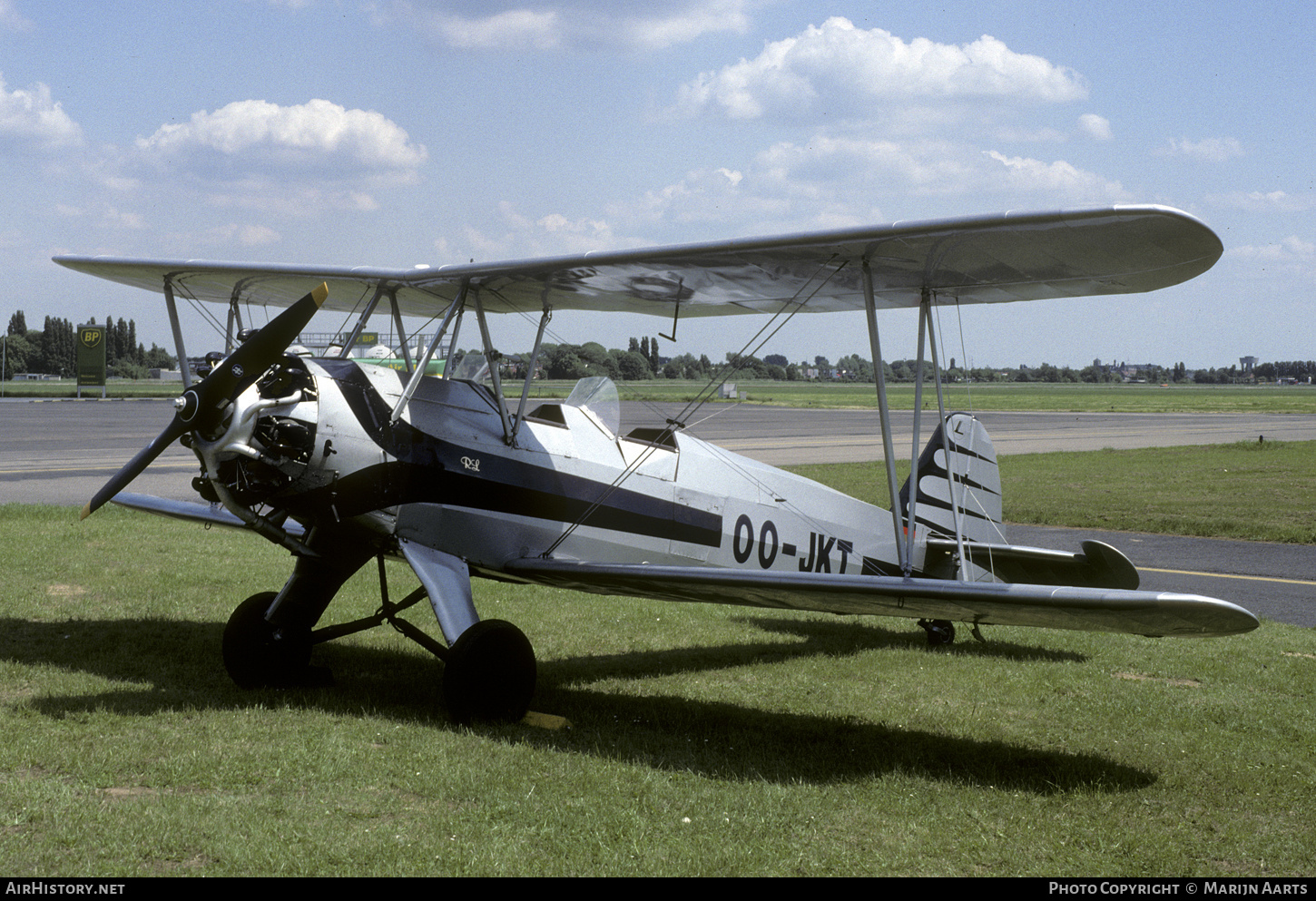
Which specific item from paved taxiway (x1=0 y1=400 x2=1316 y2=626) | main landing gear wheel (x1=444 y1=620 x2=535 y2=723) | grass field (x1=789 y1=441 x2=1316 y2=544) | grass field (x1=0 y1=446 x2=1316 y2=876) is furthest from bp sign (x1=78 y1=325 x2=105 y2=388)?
main landing gear wheel (x1=444 y1=620 x2=535 y2=723)

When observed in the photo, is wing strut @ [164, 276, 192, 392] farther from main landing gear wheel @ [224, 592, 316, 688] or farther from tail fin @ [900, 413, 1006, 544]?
tail fin @ [900, 413, 1006, 544]

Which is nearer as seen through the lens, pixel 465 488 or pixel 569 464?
pixel 465 488

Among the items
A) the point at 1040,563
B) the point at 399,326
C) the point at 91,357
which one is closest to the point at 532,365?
the point at 399,326

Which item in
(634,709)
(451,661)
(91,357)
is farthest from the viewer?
(91,357)

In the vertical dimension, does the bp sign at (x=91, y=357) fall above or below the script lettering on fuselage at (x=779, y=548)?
above

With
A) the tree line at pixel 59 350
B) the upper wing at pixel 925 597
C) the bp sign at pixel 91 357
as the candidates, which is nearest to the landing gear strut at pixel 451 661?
the upper wing at pixel 925 597

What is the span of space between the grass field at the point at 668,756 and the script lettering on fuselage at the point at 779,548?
0.78 m

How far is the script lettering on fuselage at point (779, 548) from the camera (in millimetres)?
8188

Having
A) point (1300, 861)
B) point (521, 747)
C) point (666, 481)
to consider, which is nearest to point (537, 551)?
point (666, 481)

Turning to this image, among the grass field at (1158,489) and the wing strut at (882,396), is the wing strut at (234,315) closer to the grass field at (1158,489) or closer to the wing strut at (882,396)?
the wing strut at (882,396)

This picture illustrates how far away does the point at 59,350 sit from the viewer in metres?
165

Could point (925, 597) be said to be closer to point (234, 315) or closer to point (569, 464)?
point (569, 464)

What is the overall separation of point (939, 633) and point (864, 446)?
25.8m

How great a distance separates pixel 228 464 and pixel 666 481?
3.06 metres
